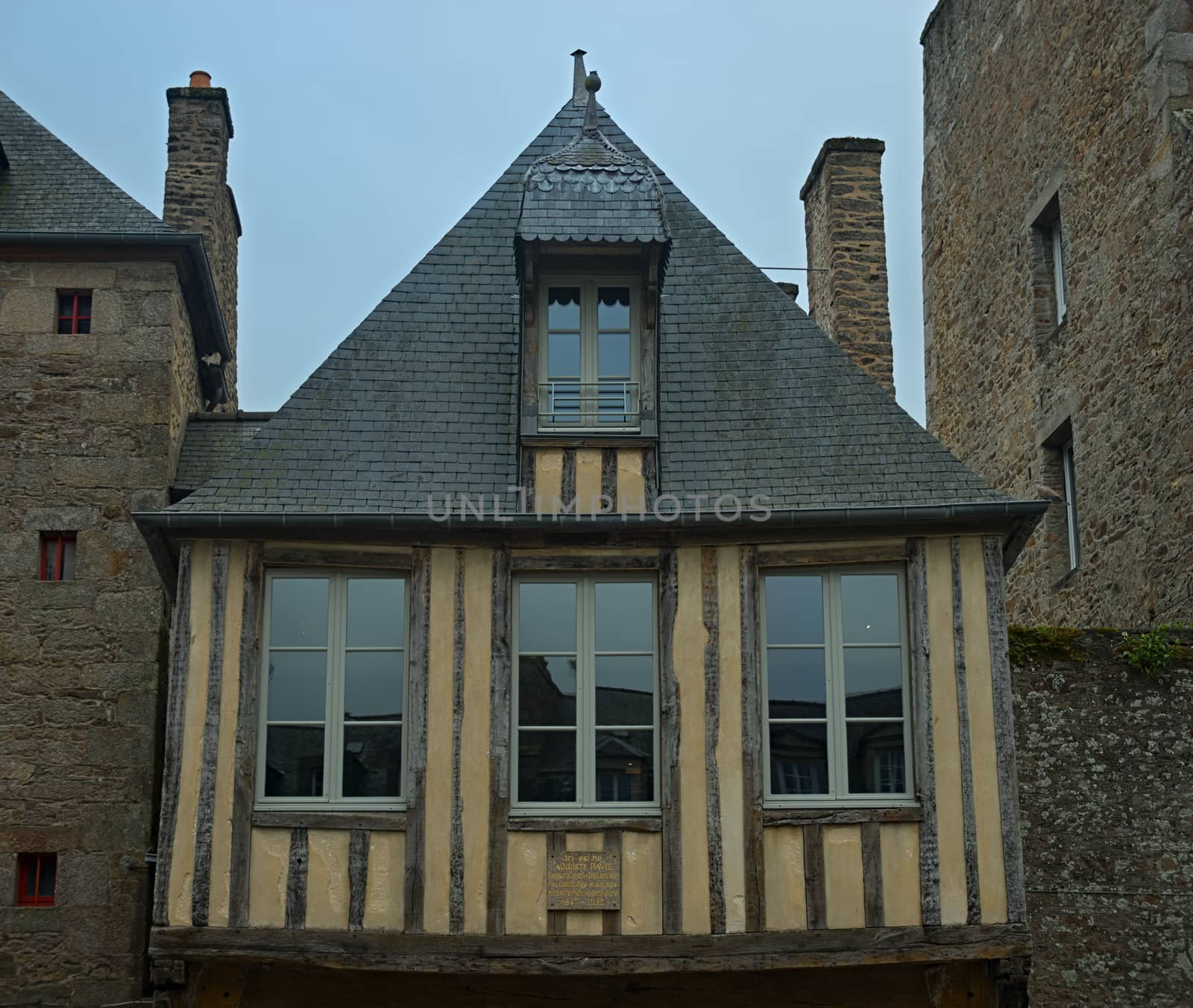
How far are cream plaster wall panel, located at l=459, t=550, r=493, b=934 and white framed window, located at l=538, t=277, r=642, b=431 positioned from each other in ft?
3.11

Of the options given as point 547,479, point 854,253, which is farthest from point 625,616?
point 854,253

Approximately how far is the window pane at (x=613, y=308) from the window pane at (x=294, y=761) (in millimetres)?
2679

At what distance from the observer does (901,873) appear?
8883 mm

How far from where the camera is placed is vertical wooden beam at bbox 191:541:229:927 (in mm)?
8797

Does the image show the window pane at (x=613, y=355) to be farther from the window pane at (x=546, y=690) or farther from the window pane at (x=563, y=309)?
the window pane at (x=546, y=690)

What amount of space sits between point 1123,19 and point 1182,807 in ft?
19.6

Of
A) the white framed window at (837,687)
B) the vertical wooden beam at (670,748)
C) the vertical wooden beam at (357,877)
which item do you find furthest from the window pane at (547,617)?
the vertical wooden beam at (357,877)

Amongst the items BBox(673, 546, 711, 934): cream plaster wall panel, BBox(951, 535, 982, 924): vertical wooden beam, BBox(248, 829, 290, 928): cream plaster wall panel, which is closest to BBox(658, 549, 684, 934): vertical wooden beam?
BBox(673, 546, 711, 934): cream plaster wall panel

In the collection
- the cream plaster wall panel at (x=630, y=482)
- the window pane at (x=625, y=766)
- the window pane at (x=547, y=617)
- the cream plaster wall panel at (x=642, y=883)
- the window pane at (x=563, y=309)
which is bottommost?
the cream plaster wall panel at (x=642, y=883)

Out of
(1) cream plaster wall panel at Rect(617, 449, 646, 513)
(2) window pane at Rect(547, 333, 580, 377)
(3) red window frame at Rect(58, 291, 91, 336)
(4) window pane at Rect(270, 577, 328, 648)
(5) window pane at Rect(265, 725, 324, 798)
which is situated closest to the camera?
(5) window pane at Rect(265, 725, 324, 798)

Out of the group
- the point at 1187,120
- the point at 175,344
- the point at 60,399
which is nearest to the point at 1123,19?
the point at 1187,120

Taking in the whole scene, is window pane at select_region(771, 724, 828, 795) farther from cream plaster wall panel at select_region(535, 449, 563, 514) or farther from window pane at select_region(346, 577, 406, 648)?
window pane at select_region(346, 577, 406, 648)

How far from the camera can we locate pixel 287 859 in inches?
348

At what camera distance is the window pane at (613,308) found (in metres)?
9.86
